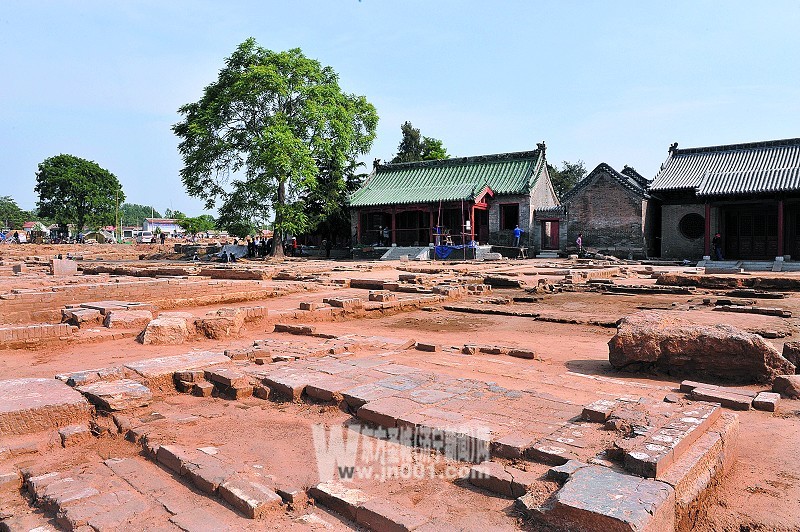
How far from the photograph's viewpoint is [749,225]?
25.0 meters

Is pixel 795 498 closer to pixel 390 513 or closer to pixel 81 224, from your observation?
pixel 390 513

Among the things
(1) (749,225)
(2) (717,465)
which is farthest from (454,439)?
(1) (749,225)

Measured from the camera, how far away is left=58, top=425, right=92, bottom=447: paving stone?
4.14 metres

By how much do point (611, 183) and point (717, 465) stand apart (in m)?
28.6

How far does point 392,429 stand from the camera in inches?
158

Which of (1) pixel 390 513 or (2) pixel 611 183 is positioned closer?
(1) pixel 390 513

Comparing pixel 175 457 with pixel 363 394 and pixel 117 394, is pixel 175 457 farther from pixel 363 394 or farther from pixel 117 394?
pixel 363 394

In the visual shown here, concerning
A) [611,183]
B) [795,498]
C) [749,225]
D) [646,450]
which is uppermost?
[611,183]

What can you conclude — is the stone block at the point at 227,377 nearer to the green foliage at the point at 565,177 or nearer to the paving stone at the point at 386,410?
the paving stone at the point at 386,410

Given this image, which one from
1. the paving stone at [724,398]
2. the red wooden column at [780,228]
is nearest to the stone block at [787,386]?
the paving stone at [724,398]

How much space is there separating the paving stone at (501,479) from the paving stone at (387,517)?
530mm

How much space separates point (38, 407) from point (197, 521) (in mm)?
2316

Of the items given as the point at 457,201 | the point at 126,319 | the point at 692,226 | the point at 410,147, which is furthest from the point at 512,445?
the point at 410,147

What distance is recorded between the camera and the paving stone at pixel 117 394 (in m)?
4.69
